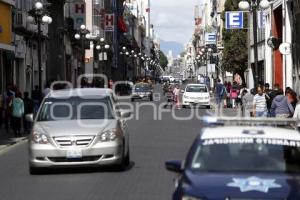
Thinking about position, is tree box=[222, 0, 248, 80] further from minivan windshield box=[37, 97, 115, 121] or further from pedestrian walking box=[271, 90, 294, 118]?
minivan windshield box=[37, 97, 115, 121]

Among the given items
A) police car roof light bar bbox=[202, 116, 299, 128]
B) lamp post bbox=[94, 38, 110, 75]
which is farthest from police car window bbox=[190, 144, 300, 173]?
lamp post bbox=[94, 38, 110, 75]

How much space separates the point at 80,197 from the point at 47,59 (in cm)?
4551

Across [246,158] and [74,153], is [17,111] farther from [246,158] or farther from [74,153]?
[246,158]

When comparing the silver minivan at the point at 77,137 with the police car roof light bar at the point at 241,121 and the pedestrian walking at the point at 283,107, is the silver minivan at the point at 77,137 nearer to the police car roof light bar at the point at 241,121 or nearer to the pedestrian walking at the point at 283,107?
the police car roof light bar at the point at 241,121

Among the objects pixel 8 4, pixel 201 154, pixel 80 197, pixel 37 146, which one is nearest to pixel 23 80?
pixel 8 4

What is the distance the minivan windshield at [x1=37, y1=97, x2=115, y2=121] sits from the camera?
16141mm

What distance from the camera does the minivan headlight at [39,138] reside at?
15.2m

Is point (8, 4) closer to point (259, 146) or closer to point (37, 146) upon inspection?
point (37, 146)

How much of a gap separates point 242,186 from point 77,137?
7.94 meters

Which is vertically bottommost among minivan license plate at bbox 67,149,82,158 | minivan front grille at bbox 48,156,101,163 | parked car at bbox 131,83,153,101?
minivan front grille at bbox 48,156,101,163

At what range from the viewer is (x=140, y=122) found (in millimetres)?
35469

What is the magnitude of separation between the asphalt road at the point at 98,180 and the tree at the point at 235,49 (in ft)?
141

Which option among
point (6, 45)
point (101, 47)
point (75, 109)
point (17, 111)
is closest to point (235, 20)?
point (6, 45)

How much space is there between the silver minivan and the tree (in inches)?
1926
